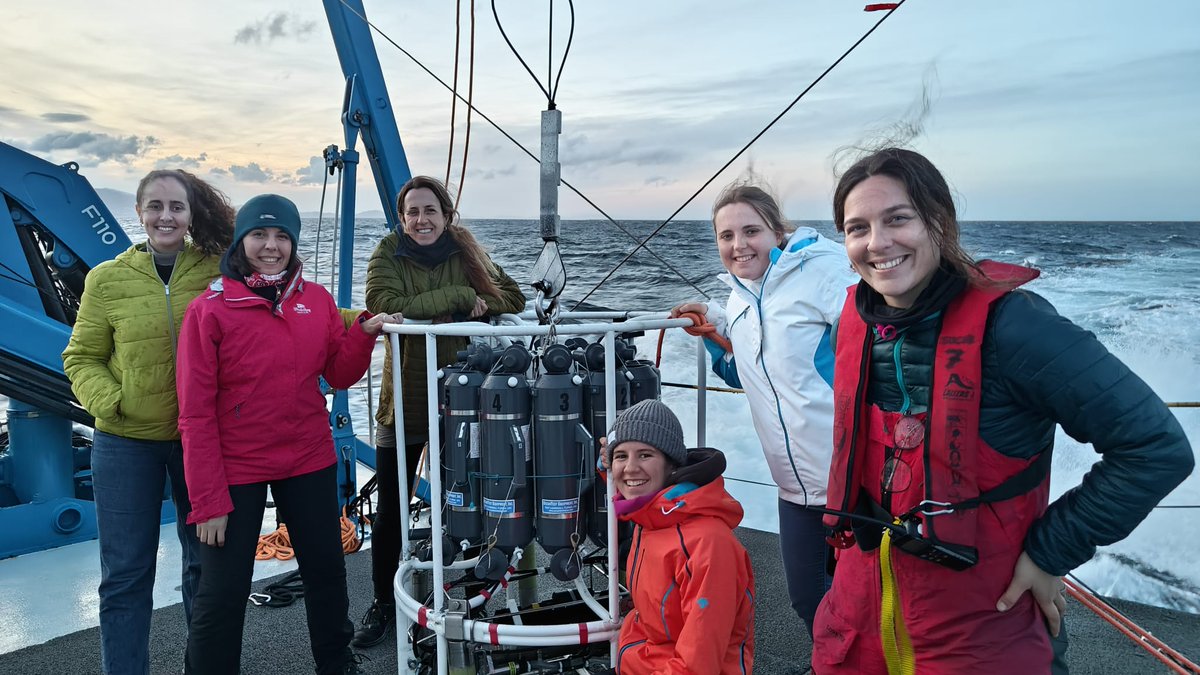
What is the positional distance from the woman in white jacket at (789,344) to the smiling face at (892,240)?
82 cm

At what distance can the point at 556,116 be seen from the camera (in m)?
2.50

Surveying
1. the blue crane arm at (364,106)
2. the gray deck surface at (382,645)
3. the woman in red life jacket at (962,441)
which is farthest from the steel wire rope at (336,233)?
the woman in red life jacket at (962,441)

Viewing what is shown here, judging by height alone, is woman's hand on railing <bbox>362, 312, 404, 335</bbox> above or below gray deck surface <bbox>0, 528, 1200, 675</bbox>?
above

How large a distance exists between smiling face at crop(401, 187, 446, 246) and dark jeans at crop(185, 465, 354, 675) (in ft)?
3.24

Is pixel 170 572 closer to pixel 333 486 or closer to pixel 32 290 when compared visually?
pixel 32 290

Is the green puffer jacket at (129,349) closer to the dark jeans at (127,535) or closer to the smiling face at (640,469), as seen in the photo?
the dark jeans at (127,535)

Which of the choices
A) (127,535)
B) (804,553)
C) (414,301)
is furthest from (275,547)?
(804,553)

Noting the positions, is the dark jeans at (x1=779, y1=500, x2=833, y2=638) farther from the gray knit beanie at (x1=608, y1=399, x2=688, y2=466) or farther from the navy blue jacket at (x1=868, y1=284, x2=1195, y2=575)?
the navy blue jacket at (x1=868, y1=284, x2=1195, y2=575)

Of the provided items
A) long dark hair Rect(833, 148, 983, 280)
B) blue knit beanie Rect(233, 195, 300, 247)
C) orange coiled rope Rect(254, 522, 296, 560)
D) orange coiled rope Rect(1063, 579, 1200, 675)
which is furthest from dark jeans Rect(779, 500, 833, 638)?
orange coiled rope Rect(254, 522, 296, 560)

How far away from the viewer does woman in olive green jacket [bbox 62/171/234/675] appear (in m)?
2.57

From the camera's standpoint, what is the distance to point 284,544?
15.0ft

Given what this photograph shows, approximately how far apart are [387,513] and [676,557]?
1585 millimetres

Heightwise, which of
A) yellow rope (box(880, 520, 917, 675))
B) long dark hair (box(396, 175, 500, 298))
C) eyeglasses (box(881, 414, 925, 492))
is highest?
long dark hair (box(396, 175, 500, 298))

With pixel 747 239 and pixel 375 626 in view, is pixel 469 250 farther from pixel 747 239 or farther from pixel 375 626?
pixel 375 626
